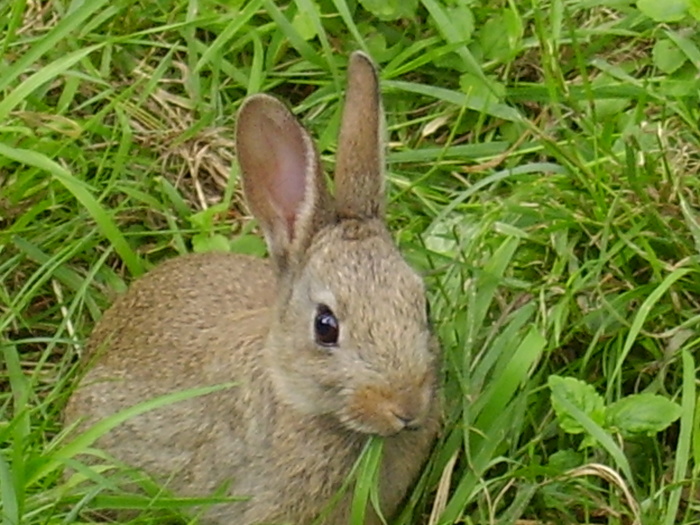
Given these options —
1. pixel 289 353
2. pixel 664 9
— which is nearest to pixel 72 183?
pixel 289 353

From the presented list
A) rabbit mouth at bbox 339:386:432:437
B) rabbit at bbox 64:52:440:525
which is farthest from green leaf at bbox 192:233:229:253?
rabbit mouth at bbox 339:386:432:437

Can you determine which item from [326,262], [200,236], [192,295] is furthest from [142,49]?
[326,262]

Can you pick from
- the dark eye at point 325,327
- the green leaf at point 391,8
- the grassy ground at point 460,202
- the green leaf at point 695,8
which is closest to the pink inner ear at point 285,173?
the dark eye at point 325,327

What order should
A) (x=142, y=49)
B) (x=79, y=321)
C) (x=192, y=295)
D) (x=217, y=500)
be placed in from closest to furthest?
(x=217, y=500)
(x=192, y=295)
(x=79, y=321)
(x=142, y=49)

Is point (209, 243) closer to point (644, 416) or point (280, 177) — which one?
point (280, 177)

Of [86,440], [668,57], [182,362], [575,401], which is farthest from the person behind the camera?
[668,57]

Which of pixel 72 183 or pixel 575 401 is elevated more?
pixel 72 183

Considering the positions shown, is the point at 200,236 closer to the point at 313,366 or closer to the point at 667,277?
the point at 313,366
